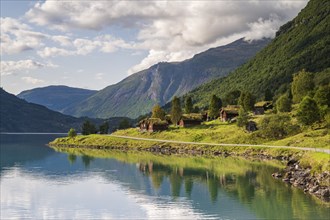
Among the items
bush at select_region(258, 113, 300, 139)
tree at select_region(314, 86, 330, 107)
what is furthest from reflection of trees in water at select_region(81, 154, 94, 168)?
tree at select_region(314, 86, 330, 107)

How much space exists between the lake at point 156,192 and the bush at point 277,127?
1145 inches

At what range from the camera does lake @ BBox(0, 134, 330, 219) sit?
2608 inches

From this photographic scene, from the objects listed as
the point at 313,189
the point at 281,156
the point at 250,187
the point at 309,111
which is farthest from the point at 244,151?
the point at 313,189

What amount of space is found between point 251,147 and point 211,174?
42.6m

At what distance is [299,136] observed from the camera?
14412 centimetres

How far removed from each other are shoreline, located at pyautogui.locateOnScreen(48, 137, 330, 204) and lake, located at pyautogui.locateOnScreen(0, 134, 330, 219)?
2.63 metres

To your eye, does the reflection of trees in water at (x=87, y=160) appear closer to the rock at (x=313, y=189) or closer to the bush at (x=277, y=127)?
the bush at (x=277, y=127)

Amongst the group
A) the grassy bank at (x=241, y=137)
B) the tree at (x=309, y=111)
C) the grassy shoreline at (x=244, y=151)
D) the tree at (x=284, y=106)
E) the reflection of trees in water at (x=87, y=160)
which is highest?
the tree at (x=284, y=106)

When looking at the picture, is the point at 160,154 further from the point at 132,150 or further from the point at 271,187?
the point at 271,187

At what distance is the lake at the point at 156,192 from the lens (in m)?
66.2

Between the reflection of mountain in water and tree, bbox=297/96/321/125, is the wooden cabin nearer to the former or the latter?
tree, bbox=297/96/321/125

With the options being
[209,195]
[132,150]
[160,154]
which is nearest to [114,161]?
[160,154]

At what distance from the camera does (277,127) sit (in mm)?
160000

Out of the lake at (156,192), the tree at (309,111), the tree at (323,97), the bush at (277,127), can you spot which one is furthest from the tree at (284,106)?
the lake at (156,192)
